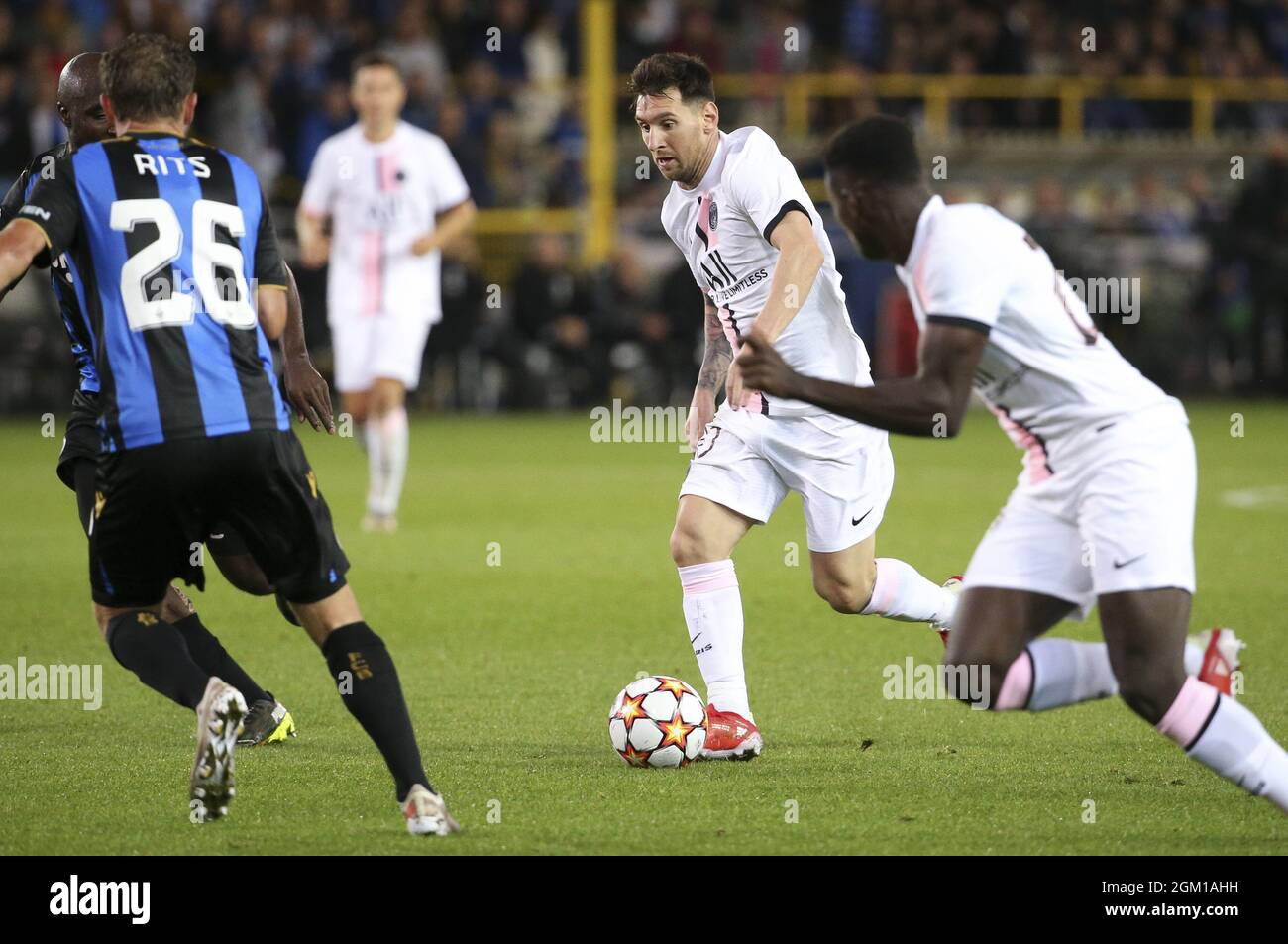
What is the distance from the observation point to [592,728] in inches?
261

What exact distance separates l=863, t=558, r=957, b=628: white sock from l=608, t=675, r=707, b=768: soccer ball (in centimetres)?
82

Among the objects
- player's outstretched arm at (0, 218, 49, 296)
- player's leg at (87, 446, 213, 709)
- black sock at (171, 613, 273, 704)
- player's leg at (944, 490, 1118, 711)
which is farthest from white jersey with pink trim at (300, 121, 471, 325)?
player's leg at (944, 490, 1118, 711)

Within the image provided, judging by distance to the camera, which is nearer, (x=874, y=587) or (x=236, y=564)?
(x=236, y=564)

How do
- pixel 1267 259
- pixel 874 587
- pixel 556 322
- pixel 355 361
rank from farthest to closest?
pixel 1267 259 < pixel 556 322 < pixel 355 361 < pixel 874 587

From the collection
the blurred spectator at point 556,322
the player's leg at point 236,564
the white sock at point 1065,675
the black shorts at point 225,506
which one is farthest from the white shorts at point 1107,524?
the blurred spectator at point 556,322

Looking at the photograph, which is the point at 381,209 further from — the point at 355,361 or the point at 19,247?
the point at 19,247

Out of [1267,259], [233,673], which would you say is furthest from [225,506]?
[1267,259]

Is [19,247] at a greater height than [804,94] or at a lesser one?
lesser

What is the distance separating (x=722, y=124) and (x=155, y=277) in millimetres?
18251

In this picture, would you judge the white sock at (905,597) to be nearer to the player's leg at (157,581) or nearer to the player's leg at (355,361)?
the player's leg at (157,581)

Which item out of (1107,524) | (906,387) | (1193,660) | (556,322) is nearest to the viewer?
(906,387)

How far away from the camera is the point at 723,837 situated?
501 cm

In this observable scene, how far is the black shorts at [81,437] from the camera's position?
19.5 ft

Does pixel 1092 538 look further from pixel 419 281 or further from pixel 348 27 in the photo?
pixel 348 27
